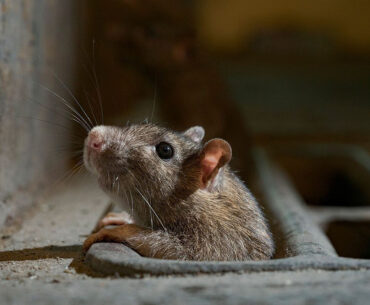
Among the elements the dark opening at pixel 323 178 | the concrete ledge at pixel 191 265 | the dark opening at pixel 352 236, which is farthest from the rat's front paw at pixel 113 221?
the dark opening at pixel 323 178

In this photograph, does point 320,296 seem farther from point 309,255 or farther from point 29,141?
point 29,141

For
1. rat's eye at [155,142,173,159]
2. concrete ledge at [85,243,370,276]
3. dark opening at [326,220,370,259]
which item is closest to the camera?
concrete ledge at [85,243,370,276]

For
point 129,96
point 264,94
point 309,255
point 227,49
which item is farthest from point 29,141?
point 227,49

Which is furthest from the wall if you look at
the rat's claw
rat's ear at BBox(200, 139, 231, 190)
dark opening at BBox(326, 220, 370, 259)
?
dark opening at BBox(326, 220, 370, 259)

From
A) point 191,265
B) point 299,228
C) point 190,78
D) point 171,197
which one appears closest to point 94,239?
point 171,197

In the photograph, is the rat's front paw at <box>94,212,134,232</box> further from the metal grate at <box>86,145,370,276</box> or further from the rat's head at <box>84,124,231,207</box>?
the metal grate at <box>86,145,370,276</box>

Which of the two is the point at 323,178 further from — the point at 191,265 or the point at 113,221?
the point at 191,265

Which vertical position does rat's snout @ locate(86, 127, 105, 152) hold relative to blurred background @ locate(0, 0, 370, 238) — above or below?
below

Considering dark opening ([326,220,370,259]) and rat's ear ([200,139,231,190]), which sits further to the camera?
dark opening ([326,220,370,259])
